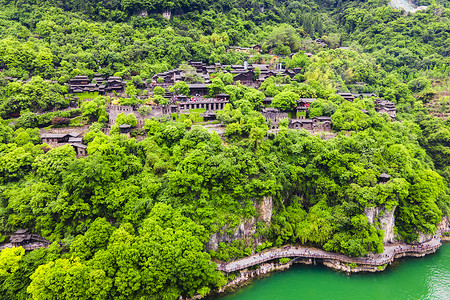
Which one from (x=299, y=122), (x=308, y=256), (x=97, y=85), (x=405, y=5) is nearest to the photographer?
(x=308, y=256)

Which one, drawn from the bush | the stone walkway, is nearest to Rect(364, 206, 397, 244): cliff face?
the stone walkway

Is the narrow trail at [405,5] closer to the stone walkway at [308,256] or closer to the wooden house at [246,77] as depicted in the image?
the wooden house at [246,77]

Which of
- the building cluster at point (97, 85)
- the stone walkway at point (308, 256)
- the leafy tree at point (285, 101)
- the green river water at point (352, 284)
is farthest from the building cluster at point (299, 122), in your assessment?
the building cluster at point (97, 85)

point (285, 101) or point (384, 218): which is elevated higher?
point (285, 101)

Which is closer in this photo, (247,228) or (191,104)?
(247,228)

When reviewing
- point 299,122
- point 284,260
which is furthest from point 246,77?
point 284,260

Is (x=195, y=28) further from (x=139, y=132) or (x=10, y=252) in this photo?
(x=10, y=252)

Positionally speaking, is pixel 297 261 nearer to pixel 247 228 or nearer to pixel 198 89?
pixel 247 228
